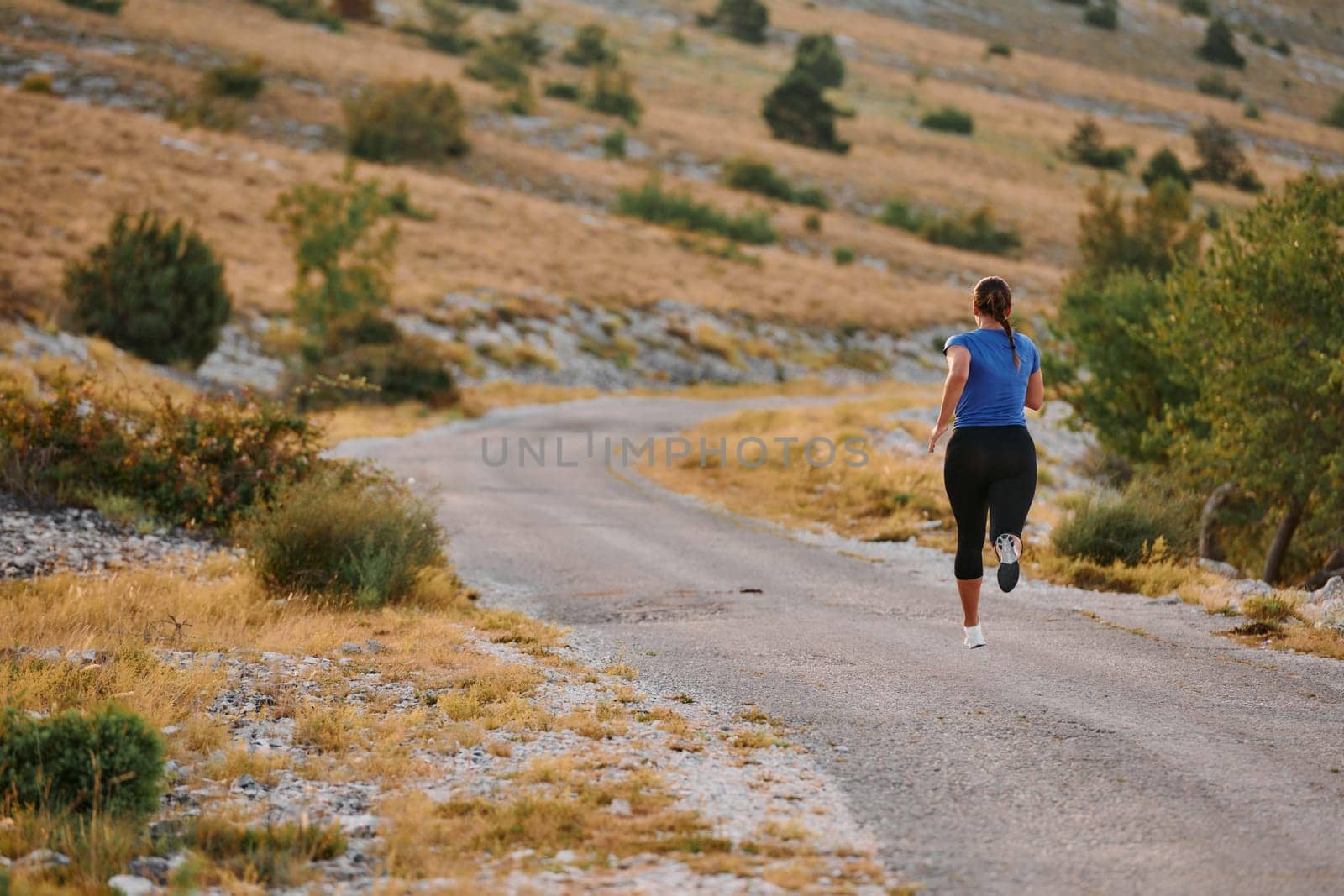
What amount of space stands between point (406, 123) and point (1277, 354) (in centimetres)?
4894

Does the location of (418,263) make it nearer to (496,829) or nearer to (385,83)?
(385,83)

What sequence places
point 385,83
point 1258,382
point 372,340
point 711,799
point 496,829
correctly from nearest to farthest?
point 496,829 → point 711,799 → point 1258,382 → point 372,340 → point 385,83

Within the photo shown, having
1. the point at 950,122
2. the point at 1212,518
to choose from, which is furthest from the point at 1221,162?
the point at 1212,518

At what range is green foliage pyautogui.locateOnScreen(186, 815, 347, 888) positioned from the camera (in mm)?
4055

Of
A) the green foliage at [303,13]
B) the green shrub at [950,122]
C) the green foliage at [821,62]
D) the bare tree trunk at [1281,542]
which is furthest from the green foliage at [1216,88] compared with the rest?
the bare tree trunk at [1281,542]

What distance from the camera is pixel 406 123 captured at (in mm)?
55000

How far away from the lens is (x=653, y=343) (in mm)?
38375

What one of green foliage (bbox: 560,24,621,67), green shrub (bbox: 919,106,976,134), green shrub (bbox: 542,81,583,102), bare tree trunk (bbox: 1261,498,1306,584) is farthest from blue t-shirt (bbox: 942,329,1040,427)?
green shrub (bbox: 919,106,976,134)

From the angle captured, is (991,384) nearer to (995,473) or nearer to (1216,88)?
(995,473)

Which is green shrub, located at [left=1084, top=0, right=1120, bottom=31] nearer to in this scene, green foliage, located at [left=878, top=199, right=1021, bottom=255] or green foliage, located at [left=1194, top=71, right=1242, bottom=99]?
green foliage, located at [left=1194, top=71, right=1242, bottom=99]

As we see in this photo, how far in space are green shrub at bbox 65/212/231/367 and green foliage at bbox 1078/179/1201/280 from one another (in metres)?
28.4

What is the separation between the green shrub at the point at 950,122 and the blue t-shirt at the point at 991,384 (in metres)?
84.3

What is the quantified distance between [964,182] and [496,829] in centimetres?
7205

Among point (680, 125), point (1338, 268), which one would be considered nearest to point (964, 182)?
point (680, 125)
